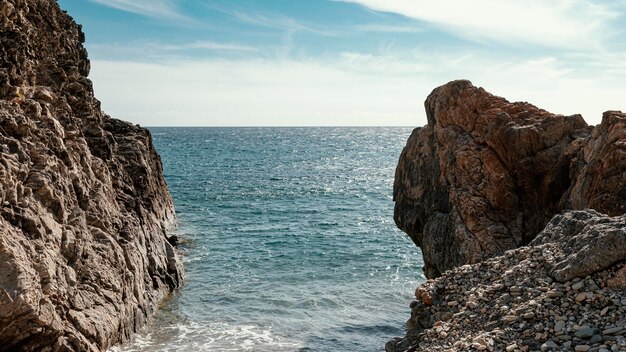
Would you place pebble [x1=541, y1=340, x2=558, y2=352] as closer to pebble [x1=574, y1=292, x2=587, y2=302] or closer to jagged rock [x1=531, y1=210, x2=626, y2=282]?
pebble [x1=574, y1=292, x2=587, y2=302]

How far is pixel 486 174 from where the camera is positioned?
24.9m

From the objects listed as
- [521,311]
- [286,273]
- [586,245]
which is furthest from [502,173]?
[286,273]

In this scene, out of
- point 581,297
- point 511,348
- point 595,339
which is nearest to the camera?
point 595,339

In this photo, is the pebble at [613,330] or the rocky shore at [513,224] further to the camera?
the rocky shore at [513,224]

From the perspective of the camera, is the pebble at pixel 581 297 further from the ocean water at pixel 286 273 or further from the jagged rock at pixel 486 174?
the ocean water at pixel 286 273

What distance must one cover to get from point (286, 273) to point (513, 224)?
18.8 metres

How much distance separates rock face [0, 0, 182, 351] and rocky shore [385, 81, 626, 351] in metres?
12.6

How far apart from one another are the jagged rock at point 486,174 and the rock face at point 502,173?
0.14 feet

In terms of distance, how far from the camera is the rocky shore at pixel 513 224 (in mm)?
12781

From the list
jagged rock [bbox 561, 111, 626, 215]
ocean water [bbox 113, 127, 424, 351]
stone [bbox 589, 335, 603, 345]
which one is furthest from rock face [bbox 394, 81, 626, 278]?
stone [bbox 589, 335, 603, 345]

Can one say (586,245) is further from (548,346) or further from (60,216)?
(60,216)

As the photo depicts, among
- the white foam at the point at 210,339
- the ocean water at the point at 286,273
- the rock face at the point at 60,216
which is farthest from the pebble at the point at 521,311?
Result: the rock face at the point at 60,216

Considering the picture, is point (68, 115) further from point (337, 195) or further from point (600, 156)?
point (337, 195)

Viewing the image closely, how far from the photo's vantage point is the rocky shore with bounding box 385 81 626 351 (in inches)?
503
